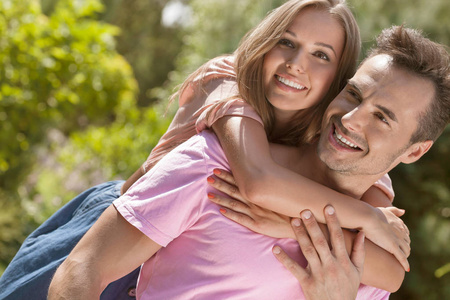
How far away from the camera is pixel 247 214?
1912mm

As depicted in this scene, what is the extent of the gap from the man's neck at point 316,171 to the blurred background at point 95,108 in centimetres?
209

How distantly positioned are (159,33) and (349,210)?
11406 mm

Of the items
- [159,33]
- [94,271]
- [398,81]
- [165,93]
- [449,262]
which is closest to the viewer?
[94,271]

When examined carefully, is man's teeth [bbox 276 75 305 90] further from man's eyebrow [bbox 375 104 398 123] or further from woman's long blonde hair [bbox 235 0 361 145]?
man's eyebrow [bbox 375 104 398 123]

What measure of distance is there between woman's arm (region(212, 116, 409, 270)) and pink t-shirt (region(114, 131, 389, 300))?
0.11m

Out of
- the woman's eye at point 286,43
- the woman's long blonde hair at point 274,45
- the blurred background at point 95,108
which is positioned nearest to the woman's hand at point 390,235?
the woman's long blonde hair at point 274,45

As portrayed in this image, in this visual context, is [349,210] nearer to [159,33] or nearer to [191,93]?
[191,93]

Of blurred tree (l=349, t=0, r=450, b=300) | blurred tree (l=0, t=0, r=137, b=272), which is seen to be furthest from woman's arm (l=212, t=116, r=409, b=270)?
blurred tree (l=0, t=0, r=137, b=272)

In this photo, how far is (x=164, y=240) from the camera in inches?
72.8

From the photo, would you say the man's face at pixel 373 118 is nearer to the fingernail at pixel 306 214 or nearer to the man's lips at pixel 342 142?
the man's lips at pixel 342 142

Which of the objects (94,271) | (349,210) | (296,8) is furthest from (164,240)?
(296,8)

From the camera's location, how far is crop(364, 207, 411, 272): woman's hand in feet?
6.53

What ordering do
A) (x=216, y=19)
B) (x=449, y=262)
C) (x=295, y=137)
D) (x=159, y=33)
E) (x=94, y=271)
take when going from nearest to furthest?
1. (x=94, y=271)
2. (x=295, y=137)
3. (x=449, y=262)
4. (x=216, y=19)
5. (x=159, y=33)

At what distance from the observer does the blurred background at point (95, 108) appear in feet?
14.3
